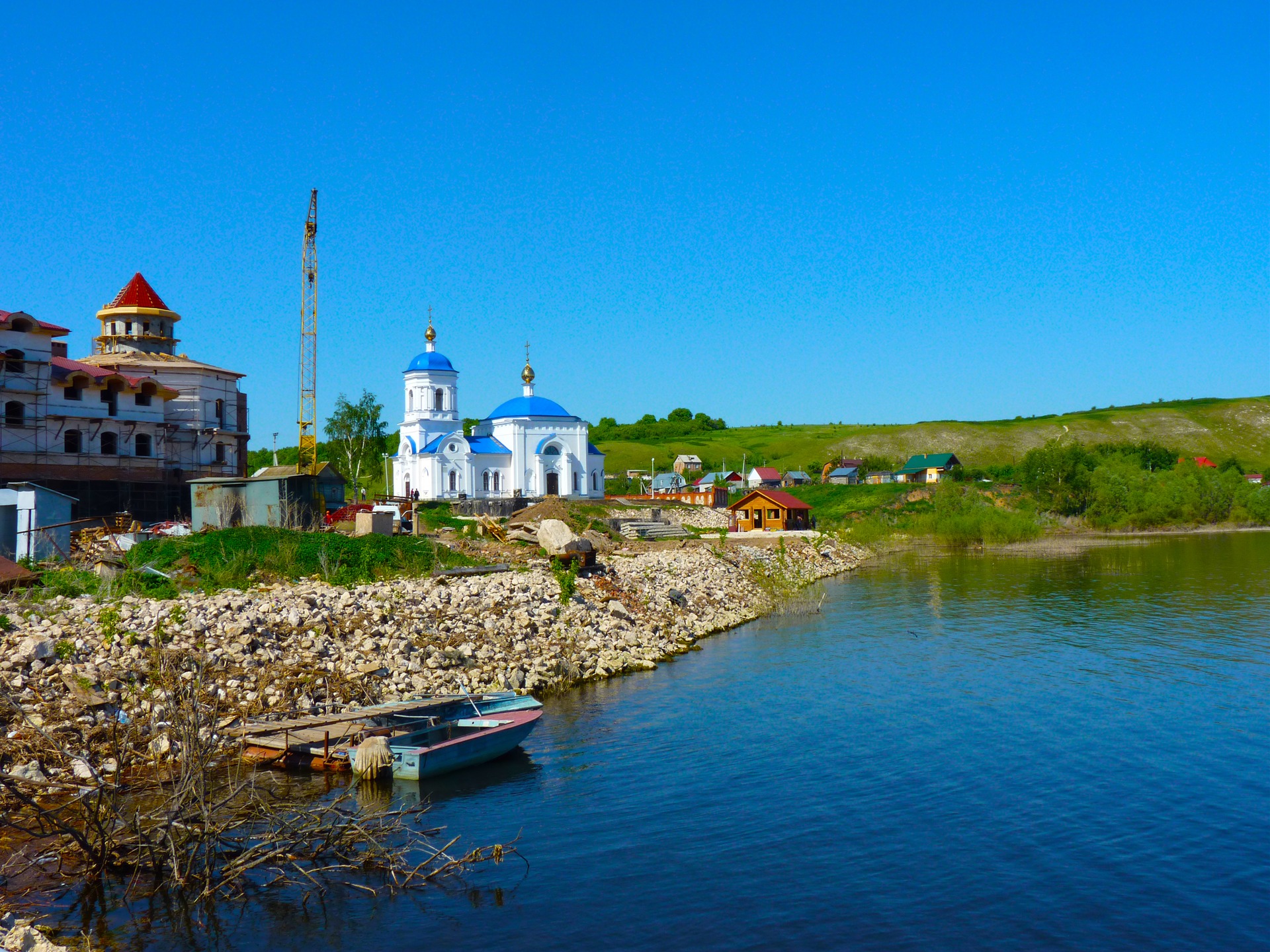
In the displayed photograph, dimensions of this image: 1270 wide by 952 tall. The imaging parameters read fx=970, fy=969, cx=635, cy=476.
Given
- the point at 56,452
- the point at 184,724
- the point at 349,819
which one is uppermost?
the point at 56,452

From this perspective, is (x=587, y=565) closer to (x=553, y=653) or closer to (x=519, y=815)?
(x=553, y=653)

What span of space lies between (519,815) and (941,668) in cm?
1350

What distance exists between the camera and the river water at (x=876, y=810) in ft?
36.6

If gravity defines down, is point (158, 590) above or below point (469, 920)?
above

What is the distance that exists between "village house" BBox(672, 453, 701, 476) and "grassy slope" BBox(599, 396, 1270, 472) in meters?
2.77

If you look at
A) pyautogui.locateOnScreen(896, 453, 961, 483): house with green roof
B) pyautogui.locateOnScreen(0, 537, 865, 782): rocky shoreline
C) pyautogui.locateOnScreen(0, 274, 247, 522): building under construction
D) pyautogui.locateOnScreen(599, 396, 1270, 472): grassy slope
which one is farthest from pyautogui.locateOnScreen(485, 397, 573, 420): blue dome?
pyautogui.locateOnScreen(599, 396, 1270, 472): grassy slope

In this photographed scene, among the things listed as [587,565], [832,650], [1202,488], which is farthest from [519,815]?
[1202,488]

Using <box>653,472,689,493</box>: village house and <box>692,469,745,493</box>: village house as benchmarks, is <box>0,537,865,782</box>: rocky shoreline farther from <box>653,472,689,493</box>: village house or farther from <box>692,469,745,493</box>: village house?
<box>692,469,745,493</box>: village house

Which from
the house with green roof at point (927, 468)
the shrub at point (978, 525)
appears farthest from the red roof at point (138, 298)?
the house with green roof at point (927, 468)

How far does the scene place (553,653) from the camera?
916 inches

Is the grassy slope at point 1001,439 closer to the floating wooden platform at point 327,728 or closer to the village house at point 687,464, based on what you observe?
the village house at point 687,464

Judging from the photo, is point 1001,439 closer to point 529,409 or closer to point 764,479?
point 764,479

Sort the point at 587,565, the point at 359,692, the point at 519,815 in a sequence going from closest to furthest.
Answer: the point at 519,815 → the point at 359,692 → the point at 587,565

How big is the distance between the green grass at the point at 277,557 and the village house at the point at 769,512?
33846mm
